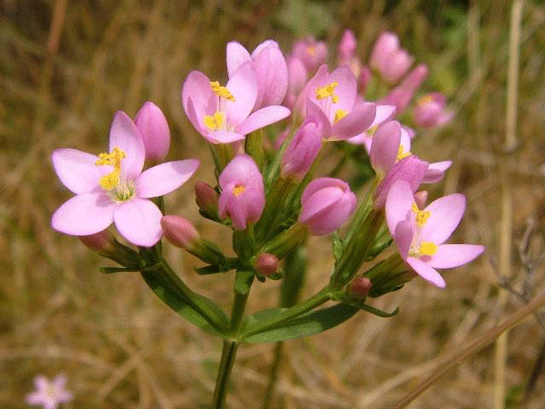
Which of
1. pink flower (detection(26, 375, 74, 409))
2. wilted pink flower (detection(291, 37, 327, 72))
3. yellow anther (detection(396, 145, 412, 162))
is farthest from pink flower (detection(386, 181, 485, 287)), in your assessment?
pink flower (detection(26, 375, 74, 409))

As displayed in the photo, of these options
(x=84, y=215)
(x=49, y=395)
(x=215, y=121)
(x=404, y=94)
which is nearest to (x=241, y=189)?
(x=215, y=121)

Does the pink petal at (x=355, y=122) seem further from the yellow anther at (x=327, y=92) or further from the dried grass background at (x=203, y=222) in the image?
the dried grass background at (x=203, y=222)

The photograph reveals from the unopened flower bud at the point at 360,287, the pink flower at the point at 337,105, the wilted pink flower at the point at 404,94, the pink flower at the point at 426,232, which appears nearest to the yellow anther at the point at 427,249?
the pink flower at the point at 426,232

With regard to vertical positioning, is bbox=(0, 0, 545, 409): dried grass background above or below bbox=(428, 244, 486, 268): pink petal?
above

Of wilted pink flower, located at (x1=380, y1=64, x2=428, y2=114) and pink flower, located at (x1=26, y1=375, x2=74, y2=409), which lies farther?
pink flower, located at (x1=26, y1=375, x2=74, y2=409)

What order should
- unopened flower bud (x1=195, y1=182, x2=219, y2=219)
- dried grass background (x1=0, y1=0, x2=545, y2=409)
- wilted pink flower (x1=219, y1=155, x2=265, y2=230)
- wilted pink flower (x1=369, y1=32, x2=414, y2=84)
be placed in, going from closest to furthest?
wilted pink flower (x1=219, y1=155, x2=265, y2=230) → unopened flower bud (x1=195, y1=182, x2=219, y2=219) → wilted pink flower (x1=369, y1=32, x2=414, y2=84) → dried grass background (x1=0, y1=0, x2=545, y2=409)

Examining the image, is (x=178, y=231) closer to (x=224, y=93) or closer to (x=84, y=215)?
(x=84, y=215)

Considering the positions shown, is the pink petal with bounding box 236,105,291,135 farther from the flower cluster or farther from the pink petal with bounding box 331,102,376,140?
the pink petal with bounding box 331,102,376,140
